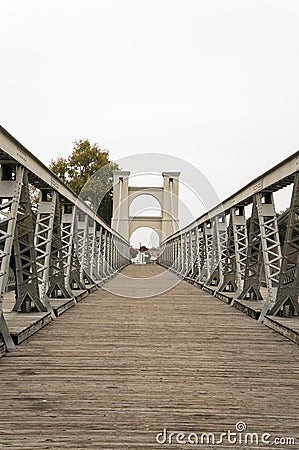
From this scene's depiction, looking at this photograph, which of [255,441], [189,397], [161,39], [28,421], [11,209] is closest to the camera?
[255,441]

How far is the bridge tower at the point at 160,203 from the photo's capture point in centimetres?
5415

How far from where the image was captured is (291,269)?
6688mm

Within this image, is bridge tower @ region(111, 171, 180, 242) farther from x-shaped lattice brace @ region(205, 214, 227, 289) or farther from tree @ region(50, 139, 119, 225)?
x-shaped lattice brace @ region(205, 214, 227, 289)

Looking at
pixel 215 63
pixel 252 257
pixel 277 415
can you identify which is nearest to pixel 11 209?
pixel 277 415

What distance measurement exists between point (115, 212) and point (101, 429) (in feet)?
173

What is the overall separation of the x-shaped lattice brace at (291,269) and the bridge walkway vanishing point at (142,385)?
44cm

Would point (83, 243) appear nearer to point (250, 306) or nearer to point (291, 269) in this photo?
point (250, 306)

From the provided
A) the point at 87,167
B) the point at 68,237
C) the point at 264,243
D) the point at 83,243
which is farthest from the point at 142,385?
the point at 87,167

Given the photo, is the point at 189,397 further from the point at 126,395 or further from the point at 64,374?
the point at 64,374

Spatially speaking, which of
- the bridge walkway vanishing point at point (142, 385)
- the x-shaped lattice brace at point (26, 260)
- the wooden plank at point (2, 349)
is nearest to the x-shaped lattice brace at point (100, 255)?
the x-shaped lattice brace at point (26, 260)

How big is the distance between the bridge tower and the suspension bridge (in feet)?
143

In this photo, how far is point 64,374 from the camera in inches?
164

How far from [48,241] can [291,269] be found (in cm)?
305

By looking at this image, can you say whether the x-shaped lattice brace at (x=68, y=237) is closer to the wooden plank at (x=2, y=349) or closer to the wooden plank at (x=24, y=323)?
the wooden plank at (x=24, y=323)
